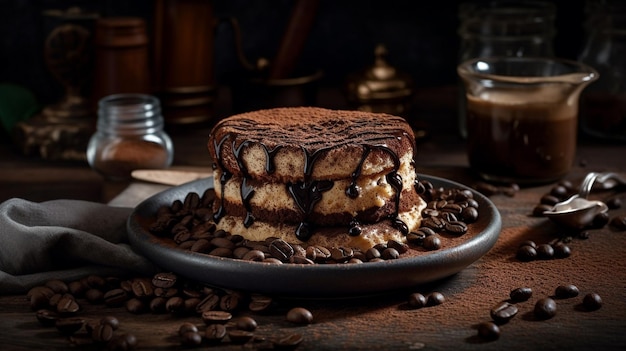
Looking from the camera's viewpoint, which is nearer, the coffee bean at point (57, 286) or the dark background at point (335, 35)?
the coffee bean at point (57, 286)

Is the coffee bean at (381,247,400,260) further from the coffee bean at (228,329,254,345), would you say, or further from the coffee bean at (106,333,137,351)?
the coffee bean at (106,333,137,351)

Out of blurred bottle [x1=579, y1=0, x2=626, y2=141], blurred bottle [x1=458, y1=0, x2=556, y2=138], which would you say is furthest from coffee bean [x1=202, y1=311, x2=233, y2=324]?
blurred bottle [x1=579, y1=0, x2=626, y2=141]

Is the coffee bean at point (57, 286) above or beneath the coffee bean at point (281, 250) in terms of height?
beneath

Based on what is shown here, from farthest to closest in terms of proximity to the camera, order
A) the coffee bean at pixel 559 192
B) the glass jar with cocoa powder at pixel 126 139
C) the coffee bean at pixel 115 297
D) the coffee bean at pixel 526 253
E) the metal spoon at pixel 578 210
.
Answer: the glass jar with cocoa powder at pixel 126 139
the coffee bean at pixel 559 192
the metal spoon at pixel 578 210
the coffee bean at pixel 526 253
the coffee bean at pixel 115 297

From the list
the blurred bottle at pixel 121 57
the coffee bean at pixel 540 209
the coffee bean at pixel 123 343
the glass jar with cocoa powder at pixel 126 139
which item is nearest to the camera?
the coffee bean at pixel 123 343

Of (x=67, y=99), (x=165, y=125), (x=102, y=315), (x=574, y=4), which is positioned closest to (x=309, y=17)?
(x=165, y=125)

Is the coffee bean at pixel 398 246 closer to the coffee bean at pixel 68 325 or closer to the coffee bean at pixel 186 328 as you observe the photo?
the coffee bean at pixel 186 328

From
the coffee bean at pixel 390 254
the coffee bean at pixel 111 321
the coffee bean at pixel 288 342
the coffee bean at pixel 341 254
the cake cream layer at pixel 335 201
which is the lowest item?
the coffee bean at pixel 111 321

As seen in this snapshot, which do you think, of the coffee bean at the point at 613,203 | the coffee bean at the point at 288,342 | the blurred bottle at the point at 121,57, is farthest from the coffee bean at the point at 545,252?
the blurred bottle at the point at 121,57
